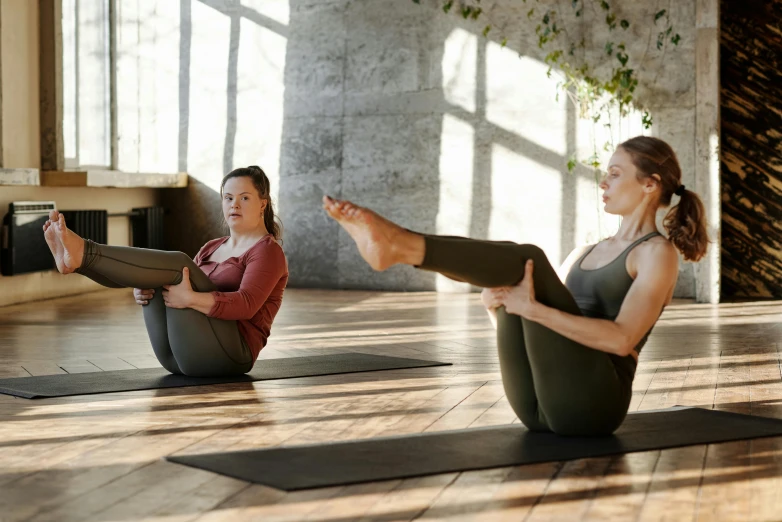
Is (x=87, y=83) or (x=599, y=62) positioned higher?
(x=599, y=62)

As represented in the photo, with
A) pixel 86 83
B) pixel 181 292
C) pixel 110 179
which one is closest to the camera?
pixel 181 292

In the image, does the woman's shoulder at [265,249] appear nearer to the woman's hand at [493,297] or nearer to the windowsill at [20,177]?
the woman's hand at [493,297]

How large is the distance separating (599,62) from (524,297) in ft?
22.3

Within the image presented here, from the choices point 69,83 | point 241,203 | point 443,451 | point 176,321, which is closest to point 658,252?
point 443,451

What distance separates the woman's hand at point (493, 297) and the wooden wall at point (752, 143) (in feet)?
25.1

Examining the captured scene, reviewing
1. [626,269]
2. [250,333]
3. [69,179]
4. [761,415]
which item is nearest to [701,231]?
[626,269]

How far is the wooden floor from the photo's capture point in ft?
8.09

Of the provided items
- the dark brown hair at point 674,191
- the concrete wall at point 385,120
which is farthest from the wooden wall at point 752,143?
the dark brown hair at point 674,191

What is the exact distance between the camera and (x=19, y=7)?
832 centimetres

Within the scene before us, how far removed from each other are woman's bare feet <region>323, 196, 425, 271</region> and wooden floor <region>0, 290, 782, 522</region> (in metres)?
0.54

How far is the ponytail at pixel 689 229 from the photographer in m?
3.09

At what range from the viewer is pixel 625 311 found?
299 cm

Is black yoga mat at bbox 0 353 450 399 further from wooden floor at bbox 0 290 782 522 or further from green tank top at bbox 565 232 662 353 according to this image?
green tank top at bbox 565 232 662 353

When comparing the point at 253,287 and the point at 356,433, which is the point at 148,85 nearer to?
the point at 253,287
